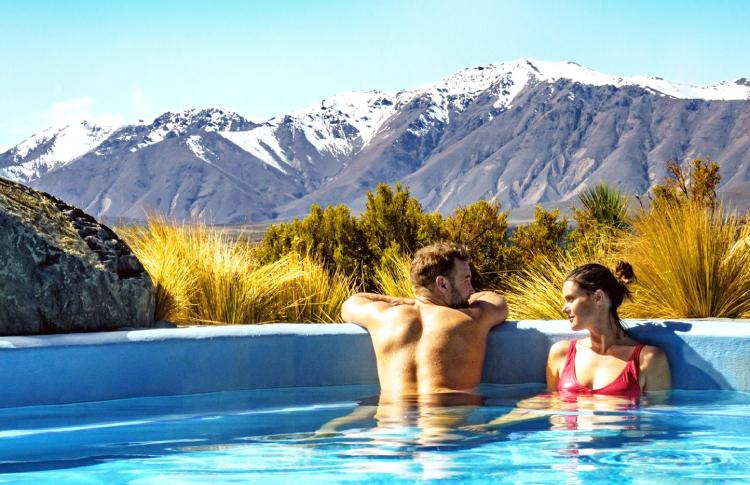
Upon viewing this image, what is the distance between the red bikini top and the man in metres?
0.39

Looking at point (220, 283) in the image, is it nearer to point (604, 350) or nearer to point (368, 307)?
point (368, 307)

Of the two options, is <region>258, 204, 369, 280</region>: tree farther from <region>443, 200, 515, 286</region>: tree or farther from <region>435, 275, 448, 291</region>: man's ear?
<region>435, 275, 448, 291</region>: man's ear

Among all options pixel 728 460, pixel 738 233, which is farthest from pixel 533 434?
pixel 738 233

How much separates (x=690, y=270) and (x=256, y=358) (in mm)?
2314

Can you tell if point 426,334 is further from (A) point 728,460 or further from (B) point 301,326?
(A) point 728,460

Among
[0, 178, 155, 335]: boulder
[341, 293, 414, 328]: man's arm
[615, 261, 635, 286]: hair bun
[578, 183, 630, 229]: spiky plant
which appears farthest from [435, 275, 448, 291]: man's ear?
[578, 183, 630, 229]: spiky plant

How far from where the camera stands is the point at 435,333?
13.3 ft

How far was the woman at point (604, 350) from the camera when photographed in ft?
13.3

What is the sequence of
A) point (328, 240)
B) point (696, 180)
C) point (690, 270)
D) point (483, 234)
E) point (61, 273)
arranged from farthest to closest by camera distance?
point (696, 180), point (483, 234), point (328, 240), point (690, 270), point (61, 273)

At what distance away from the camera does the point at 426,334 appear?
4.06 meters

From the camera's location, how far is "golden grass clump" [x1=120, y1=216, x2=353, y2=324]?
225 inches

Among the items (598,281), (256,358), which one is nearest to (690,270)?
(598,281)

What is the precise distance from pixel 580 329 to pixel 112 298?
231 cm

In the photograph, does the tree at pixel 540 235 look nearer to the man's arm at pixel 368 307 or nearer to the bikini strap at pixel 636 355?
the man's arm at pixel 368 307
